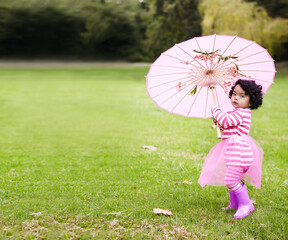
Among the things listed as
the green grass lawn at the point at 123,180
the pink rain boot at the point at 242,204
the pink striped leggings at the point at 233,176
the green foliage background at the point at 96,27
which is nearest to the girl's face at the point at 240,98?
the pink striped leggings at the point at 233,176

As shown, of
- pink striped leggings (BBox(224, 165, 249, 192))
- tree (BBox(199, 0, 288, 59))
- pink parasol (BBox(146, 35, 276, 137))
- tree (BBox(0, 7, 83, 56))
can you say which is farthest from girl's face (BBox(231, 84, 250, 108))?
tree (BBox(0, 7, 83, 56))

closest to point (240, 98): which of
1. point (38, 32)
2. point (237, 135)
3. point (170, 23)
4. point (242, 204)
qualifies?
point (237, 135)

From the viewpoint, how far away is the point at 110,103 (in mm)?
11898

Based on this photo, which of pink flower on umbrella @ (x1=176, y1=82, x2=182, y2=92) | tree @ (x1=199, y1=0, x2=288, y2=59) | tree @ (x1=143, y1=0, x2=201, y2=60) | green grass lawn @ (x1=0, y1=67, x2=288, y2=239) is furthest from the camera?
tree @ (x1=143, y1=0, x2=201, y2=60)

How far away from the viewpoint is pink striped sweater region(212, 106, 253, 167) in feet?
9.42

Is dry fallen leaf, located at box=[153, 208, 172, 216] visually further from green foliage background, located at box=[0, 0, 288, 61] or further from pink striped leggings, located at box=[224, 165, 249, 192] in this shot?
green foliage background, located at box=[0, 0, 288, 61]

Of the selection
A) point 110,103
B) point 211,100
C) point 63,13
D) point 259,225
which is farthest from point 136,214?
point 63,13

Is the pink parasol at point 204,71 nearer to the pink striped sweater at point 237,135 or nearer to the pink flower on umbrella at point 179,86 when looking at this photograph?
the pink flower on umbrella at point 179,86

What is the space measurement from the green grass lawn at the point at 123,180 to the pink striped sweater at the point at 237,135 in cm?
49

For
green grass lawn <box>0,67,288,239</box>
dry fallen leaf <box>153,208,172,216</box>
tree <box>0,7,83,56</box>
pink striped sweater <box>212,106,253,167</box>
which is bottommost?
green grass lawn <box>0,67,288,239</box>

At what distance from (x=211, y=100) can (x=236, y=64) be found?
Answer: 16.3 inches

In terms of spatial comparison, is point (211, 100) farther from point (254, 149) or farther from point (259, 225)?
point (259, 225)

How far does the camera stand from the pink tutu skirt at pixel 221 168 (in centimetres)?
298

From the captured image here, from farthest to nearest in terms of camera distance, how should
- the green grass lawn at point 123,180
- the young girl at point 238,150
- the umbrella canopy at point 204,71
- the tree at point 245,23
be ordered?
1. the tree at point 245,23
2. the umbrella canopy at point 204,71
3. the young girl at point 238,150
4. the green grass lawn at point 123,180
